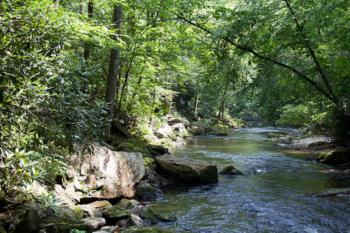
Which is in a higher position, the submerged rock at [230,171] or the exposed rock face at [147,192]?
the submerged rock at [230,171]

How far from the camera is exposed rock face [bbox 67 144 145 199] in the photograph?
9766mm

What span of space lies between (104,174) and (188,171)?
4032 mm

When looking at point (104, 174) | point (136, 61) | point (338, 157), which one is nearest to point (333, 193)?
point (338, 157)

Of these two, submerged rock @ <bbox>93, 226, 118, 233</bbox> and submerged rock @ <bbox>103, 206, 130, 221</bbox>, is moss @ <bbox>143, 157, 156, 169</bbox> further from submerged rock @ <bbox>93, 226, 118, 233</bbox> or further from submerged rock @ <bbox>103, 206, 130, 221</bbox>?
submerged rock @ <bbox>93, 226, 118, 233</bbox>

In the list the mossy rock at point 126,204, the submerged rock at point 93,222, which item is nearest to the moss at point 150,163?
the mossy rock at point 126,204

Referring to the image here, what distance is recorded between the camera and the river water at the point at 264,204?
884 centimetres

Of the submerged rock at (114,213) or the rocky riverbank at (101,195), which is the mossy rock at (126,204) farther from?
the submerged rock at (114,213)

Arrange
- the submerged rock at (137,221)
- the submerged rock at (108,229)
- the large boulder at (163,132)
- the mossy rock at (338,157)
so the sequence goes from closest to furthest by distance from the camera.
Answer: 1. the submerged rock at (108,229)
2. the submerged rock at (137,221)
3. the mossy rock at (338,157)
4. the large boulder at (163,132)

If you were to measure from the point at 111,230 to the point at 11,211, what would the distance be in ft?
7.05

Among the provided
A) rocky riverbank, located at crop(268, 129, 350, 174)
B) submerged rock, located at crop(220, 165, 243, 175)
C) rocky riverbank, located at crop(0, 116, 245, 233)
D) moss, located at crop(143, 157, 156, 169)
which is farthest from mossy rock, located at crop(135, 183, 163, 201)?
rocky riverbank, located at crop(268, 129, 350, 174)

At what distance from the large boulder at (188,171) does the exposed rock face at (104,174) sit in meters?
2.47

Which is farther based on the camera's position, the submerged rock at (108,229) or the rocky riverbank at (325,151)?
the rocky riverbank at (325,151)

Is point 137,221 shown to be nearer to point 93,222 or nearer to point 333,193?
point 93,222

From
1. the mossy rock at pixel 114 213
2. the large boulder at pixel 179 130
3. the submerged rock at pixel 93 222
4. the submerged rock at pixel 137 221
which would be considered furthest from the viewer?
the large boulder at pixel 179 130
